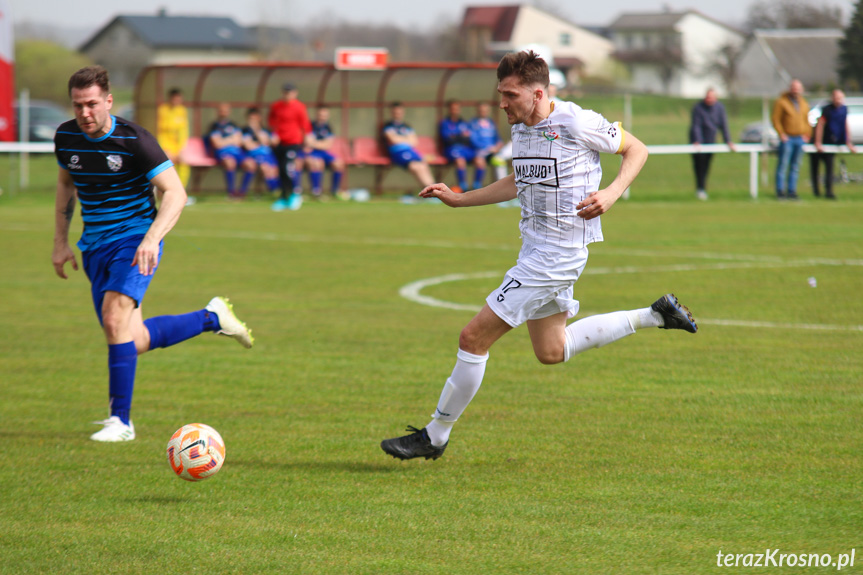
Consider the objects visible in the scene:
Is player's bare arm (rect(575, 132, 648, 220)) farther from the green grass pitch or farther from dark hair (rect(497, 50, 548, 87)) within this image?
the green grass pitch

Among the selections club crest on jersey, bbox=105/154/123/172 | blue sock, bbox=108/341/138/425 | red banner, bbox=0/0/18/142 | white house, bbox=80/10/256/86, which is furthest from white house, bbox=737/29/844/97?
white house, bbox=80/10/256/86

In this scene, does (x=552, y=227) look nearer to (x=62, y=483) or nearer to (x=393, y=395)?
(x=393, y=395)

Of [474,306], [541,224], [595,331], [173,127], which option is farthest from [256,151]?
[541,224]

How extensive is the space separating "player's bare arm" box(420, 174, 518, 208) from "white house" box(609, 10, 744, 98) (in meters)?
69.9

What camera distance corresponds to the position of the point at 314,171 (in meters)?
24.3

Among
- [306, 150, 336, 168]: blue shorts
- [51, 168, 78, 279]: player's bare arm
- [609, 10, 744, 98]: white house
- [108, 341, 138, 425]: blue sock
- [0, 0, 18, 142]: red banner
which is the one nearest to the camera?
[108, 341, 138, 425]: blue sock

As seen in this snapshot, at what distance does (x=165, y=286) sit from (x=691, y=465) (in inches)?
298

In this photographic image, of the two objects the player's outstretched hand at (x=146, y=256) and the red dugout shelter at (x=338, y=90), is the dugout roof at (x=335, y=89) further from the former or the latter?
the player's outstretched hand at (x=146, y=256)

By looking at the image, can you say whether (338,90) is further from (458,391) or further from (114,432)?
(458,391)

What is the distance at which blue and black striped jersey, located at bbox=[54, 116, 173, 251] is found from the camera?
565cm

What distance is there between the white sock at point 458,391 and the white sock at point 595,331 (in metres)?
0.63

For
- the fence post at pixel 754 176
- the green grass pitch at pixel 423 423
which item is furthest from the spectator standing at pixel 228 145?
the green grass pitch at pixel 423 423

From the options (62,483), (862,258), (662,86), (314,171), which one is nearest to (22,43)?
(662,86)

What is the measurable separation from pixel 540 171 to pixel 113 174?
2238 millimetres
